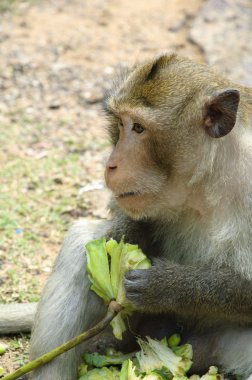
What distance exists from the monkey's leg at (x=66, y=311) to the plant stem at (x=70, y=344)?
11 centimetres

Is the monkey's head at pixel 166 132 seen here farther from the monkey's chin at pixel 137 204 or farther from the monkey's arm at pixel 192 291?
the monkey's arm at pixel 192 291

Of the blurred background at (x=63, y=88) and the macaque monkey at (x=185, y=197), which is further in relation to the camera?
the blurred background at (x=63, y=88)

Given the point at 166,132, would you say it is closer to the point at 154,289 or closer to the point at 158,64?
the point at 158,64

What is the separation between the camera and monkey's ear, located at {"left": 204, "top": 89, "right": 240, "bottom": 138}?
12.3 feet

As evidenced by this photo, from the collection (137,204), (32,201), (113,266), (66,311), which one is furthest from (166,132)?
(32,201)

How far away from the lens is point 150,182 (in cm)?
388

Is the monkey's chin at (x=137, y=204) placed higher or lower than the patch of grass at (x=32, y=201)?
higher

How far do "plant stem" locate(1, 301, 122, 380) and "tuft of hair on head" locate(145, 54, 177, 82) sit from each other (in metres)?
1.14

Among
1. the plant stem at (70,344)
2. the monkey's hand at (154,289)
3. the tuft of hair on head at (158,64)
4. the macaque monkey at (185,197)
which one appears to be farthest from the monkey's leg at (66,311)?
the tuft of hair on head at (158,64)

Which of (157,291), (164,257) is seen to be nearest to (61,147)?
(164,257)

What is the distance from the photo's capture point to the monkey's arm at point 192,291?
3818 mm

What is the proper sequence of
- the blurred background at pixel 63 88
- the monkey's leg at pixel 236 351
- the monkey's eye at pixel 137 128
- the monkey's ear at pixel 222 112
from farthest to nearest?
1. the blurred background at pixel 63 88
2. the monkey's leg at pixel 236 351
3. the monkey's eye at pixel 137 128
4. the monkey's ear at pixel 222 112

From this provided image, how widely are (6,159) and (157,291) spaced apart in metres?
3.22

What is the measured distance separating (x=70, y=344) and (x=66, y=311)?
0.85ft
